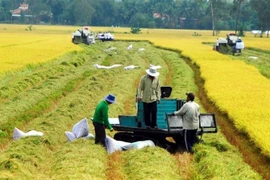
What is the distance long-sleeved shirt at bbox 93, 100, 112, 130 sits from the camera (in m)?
13.5

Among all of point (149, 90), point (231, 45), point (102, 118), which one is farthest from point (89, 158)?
point (231, 45)

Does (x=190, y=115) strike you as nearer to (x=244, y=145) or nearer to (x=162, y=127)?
(x=162, y=127)

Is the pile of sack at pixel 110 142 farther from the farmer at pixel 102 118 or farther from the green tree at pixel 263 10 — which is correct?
the green tree at pixel 263 10

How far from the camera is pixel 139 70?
33.0m

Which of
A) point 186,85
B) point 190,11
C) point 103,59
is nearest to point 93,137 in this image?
point 186,85

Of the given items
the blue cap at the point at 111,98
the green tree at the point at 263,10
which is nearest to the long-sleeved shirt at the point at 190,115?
the blue cap at the point at 111,98

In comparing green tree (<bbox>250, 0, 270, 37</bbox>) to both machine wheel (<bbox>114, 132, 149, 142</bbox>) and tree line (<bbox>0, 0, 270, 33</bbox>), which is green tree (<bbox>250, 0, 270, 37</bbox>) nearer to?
tree line (<bbox>0, 0, 270, 33</bbox>)

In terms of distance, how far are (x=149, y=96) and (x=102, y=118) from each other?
5.64ft

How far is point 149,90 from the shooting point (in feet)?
47.9

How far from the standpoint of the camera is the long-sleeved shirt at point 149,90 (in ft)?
47.9

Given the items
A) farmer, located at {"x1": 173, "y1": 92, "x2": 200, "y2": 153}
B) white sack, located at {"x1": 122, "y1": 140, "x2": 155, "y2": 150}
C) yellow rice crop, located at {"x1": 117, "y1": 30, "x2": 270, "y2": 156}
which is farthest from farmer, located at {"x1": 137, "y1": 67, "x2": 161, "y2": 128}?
yellow rice crop, located at {"x1": 117, "y1": 30, "x2": 270, "y2": 156}

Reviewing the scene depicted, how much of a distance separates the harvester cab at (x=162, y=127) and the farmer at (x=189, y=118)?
0.22 m

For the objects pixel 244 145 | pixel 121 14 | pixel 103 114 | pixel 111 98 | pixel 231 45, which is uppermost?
pixel 121 14

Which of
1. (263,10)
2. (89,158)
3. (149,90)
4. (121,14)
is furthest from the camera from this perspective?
(121,14)
